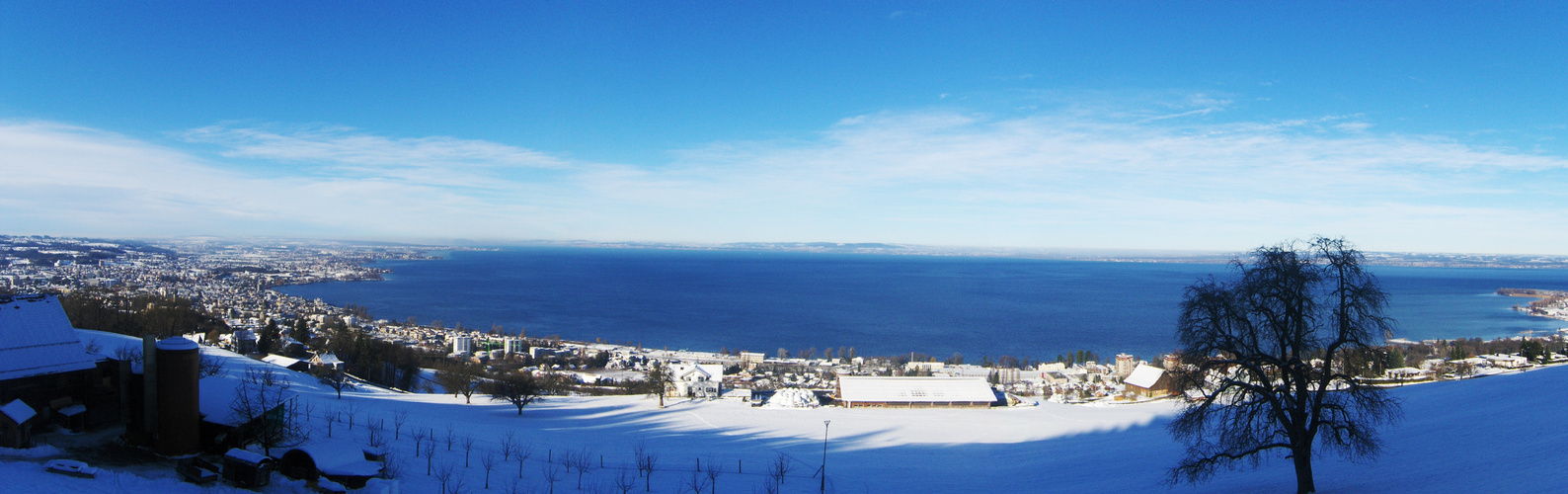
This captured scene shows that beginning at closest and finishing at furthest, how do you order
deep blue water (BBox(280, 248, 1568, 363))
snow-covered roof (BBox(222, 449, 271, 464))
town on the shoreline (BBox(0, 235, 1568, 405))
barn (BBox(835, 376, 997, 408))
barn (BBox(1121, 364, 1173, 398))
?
1. snow-covered roof (BBox(222, 449, 271, 464))
2. barn (BBox(835, 376, 997, 408))
3. barn (BBox(1121, 364, 1173, 398))
4. town on the shoreline (BBox(0, 235, 1568, 405))
5. deep blue water (BBox(280, 248, 1568, 363))

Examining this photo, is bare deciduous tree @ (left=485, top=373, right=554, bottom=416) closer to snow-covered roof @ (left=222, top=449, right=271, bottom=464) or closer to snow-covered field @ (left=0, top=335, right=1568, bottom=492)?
snow-covered field @ (left=0, top=335, right=1568, bottom=492)

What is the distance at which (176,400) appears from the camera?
10172mm

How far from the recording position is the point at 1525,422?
11156 millimetres

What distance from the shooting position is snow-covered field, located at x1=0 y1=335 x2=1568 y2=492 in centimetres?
912

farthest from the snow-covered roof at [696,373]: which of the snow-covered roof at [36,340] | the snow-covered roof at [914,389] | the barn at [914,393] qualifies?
the snow-covered roof at [36,340]

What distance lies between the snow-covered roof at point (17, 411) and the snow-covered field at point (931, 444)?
76 centimetres

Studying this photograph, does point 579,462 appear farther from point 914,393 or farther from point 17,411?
point 914,393

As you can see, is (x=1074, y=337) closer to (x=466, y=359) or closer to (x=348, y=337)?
(x=466, y=359)

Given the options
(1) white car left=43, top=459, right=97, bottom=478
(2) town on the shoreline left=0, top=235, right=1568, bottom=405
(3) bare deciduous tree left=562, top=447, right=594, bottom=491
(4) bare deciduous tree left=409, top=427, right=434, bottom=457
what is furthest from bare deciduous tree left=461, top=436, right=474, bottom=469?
(2) town on the shoreline left=0, top=235, right=1568, bottom=405

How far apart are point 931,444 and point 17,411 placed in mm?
15764

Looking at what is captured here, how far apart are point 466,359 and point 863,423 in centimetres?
2625

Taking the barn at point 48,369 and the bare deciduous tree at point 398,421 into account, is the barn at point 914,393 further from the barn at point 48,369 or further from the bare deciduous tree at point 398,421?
the barn at point 48,369

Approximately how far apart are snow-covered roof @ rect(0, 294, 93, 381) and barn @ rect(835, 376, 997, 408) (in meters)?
19.2

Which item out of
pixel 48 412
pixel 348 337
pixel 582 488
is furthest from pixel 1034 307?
pixel 48 412
